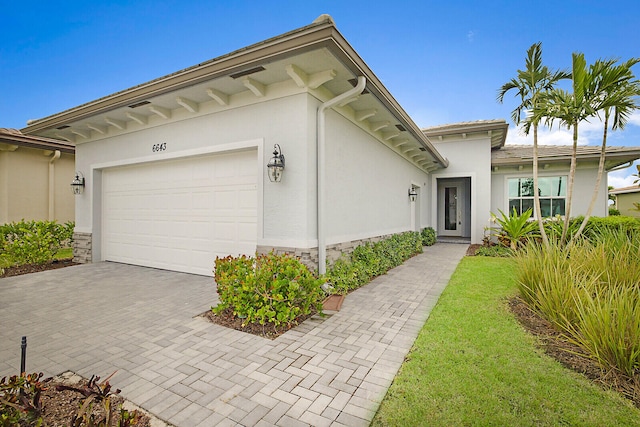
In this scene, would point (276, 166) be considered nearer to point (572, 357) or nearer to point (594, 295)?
point (572, 357)

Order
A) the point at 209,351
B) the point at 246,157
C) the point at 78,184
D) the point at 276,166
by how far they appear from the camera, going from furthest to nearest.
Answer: the point at 78,184, the point at 246,157, the point at 276,166, the point at 209,351

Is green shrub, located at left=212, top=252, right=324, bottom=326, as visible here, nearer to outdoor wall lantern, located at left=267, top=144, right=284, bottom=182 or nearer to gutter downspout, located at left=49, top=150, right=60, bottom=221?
outdoor wall lantern, located at left=267, top=144, right=284, bottom=182

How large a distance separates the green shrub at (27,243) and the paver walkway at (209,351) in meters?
2.64

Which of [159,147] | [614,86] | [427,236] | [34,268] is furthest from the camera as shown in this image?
[427,236]

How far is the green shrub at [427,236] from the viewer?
12.0 m

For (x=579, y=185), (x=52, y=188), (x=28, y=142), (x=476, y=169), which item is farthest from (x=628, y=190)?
(x=28, y=142)

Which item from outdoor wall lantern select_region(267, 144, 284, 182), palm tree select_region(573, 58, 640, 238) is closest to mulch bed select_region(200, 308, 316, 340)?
outdoor wall lantern select_region(267, 144, 284, 182)

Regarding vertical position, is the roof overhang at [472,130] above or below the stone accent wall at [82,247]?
above

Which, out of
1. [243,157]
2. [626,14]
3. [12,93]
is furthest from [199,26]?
[626,14]

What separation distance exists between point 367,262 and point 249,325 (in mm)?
3199

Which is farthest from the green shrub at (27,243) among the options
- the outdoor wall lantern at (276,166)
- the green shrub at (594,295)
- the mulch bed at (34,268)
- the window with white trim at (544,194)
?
the window with white trim at (544,194)

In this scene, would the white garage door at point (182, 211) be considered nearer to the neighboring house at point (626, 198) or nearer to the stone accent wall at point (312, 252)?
the stone accent wall at point (312, 252)

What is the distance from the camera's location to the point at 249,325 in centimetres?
371

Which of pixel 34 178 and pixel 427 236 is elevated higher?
pixel 34 178
